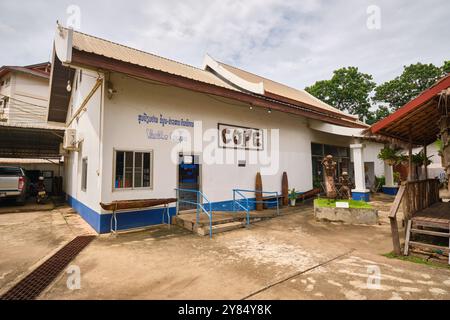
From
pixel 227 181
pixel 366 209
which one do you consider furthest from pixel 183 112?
pixel 366 209

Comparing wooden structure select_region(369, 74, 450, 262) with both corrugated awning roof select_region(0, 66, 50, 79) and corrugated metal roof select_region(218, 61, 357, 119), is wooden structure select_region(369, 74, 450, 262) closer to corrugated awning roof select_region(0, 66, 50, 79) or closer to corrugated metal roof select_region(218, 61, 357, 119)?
corrugated metal roof select_region(218, 61, 357, 119)

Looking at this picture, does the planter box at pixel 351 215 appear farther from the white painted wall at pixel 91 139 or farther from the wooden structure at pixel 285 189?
the white painted wall at pixel 91 139

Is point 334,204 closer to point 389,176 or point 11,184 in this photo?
point 389,176

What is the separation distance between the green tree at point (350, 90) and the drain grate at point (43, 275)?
35255 millimetres

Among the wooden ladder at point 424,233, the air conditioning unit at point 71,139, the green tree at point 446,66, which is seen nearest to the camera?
the wooden ladder at point 424,233

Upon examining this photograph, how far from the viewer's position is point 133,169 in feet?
22.9

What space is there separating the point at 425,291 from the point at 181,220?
560 centimetres

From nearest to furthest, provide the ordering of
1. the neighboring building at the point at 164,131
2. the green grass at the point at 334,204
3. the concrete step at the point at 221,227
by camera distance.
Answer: the concrete step at the point at 221,227
the neighboring building at the point at 164,131
the green grass at the point at 334,204

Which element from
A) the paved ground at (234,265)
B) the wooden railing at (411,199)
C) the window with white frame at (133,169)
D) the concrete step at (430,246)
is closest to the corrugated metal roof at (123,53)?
the window with white frame at (133,169)

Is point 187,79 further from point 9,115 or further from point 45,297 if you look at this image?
point 9,115

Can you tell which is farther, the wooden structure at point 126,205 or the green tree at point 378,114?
the green tree at point 378,114

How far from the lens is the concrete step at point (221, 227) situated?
6258mm

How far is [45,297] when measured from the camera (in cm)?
318
